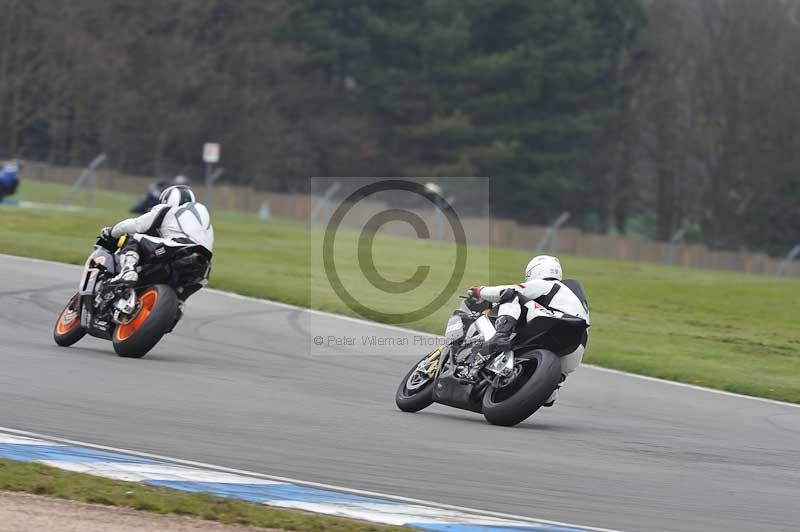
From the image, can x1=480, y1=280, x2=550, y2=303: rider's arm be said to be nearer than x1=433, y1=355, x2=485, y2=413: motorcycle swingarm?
Yes

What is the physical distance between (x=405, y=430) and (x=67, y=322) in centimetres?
470

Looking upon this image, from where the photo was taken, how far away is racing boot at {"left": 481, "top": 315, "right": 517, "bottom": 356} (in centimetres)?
1059

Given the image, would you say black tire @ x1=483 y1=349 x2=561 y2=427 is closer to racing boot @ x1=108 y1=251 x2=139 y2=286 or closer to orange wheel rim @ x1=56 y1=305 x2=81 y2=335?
racing boot @ x1=108 y1=251 x2=139 y2=286

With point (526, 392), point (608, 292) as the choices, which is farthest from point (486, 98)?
point (526, 392)

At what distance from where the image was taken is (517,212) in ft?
222

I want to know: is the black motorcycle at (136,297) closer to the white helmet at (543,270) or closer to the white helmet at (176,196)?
the white helmet at (176,196)

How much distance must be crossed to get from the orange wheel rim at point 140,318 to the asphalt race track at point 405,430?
246mm

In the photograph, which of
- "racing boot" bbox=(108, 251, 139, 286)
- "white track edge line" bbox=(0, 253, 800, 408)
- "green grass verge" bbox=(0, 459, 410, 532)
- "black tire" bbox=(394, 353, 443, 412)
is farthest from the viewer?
"white track edge line" bbox=(0, 253, 800, 408)

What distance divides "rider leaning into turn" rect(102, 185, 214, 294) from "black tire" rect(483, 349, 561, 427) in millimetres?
3499

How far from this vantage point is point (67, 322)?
1330cm

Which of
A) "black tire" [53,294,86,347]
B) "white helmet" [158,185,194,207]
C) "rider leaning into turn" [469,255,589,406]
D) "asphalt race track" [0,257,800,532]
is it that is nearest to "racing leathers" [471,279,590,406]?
"rider leaning into turn" [469,255,589,406]

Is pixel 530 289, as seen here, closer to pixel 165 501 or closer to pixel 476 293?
pixel 476 293

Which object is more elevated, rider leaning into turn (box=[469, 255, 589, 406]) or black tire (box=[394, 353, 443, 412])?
rider leaning into turn (box=[469, 255, 589, 406])

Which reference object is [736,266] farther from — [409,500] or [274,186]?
[409,500]
